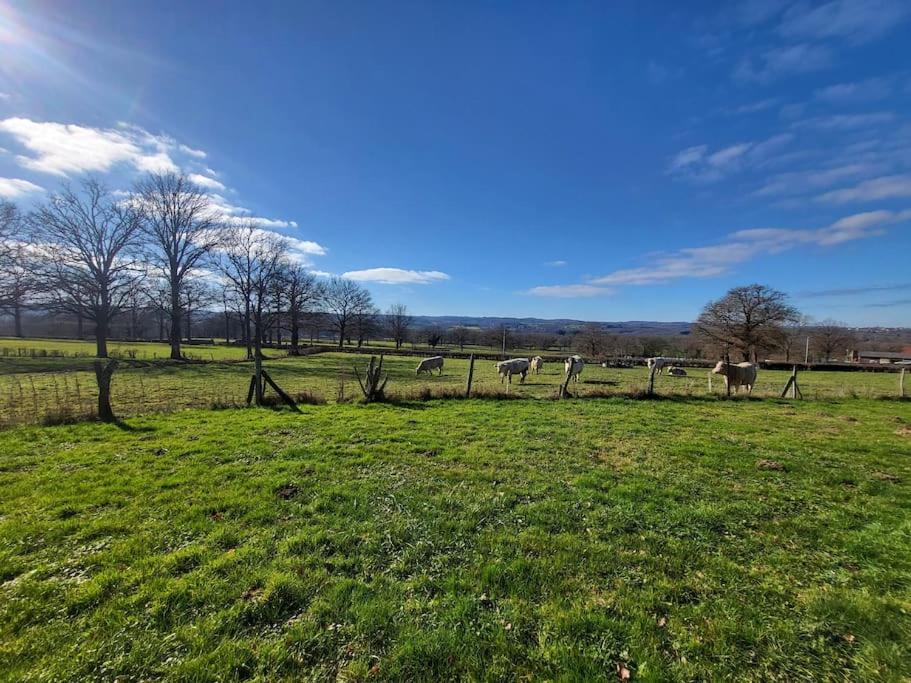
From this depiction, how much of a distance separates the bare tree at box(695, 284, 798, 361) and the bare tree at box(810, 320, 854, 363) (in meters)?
26.8

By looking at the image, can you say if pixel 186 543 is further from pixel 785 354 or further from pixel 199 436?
pixel 785 354

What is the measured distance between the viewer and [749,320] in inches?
1706

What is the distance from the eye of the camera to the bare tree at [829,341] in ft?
199

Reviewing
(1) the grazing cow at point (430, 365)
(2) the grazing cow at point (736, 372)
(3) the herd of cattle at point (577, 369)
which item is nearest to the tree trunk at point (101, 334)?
(1) the grazing cow at point (430, 365)

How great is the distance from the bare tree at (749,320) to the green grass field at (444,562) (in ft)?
141

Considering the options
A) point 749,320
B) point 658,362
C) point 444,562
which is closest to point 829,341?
point 749,320

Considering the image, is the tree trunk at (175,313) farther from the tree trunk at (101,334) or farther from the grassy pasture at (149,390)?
the grassy pasture at (149,390)

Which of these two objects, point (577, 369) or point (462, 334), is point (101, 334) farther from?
point (462, 334)

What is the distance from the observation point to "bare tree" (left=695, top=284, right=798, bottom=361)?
42406 millimetres

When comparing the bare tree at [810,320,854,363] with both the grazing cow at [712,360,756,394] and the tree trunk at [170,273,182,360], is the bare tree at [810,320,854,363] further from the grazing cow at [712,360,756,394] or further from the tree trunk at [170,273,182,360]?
the tree trunk at [170,273,182,360]

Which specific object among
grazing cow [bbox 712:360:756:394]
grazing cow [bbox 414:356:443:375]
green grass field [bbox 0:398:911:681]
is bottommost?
grazing cow [bbox 414:356:443:375]

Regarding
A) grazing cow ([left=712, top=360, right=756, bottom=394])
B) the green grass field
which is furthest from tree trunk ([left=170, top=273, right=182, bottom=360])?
grazing cow ([left=712, top=360, right=756, bottom=394])

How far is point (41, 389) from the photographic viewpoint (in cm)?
1583

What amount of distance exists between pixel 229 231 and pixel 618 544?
44.8 metres
